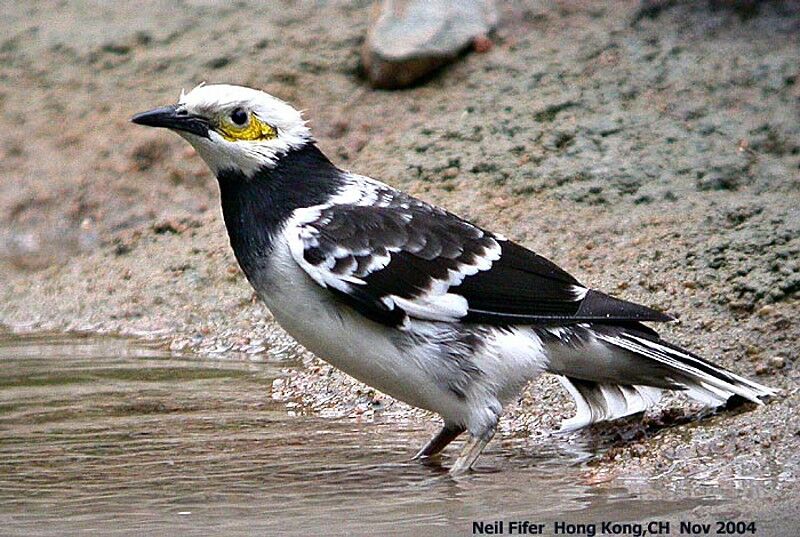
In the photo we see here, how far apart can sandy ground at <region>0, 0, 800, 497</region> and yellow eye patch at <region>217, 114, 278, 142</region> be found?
1379 mm

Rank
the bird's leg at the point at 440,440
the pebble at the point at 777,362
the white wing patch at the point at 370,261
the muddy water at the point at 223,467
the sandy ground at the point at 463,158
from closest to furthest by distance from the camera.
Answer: the muddy water at the point at 223,467 < the white wing patch at the point at 370,261 < the bird's leg at the point at 440,440 < the pebble at the point at 777,362 < the sandy ground at the point at 463,158

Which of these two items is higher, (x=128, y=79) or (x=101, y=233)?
(x=128, y=79)

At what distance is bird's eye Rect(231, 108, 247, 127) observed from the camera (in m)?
5.71

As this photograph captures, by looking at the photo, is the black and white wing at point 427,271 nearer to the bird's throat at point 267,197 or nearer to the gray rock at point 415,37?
the bird's throat at point 267,197

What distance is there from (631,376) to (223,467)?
167 cm

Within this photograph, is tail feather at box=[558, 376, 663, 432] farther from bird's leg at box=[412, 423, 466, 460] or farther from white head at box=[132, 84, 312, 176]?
white head at box=[132, 84, 312, 176]

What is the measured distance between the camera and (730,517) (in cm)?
427

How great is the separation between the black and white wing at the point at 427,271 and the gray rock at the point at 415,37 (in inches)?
138

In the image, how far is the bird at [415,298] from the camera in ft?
17.5

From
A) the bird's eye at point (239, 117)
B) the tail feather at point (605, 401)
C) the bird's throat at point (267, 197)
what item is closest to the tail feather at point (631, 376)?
the tail feather at point (605, 401)

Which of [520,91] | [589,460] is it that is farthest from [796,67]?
[589,460]

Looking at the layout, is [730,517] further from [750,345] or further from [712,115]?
[712,115]

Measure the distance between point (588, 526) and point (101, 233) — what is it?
5428mm

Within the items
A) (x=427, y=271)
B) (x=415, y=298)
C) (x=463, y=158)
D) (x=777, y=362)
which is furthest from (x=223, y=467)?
(x=463, y=158)
